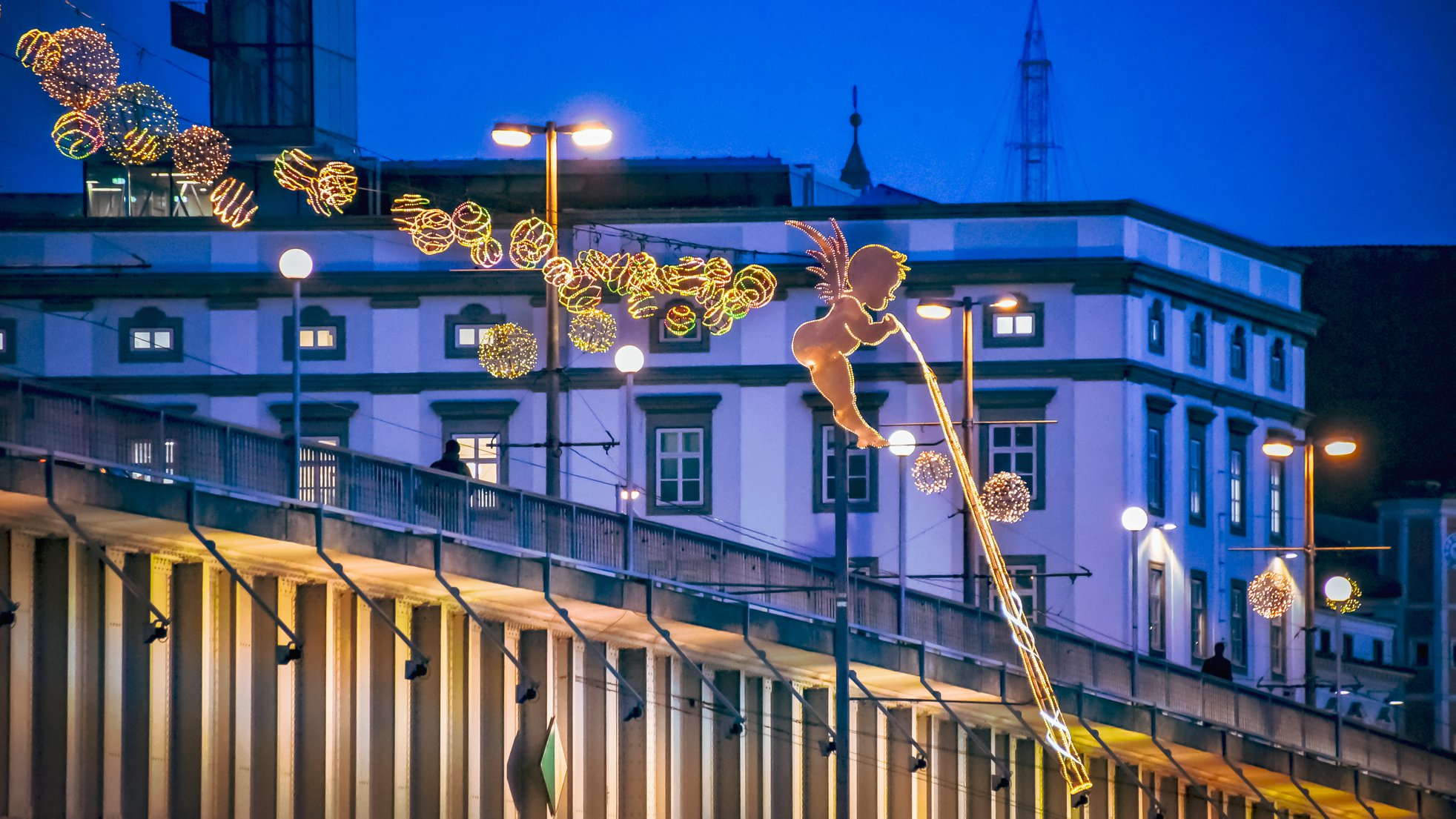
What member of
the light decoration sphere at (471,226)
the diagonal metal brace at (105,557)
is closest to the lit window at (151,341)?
the light decoration sphere at (471,226)

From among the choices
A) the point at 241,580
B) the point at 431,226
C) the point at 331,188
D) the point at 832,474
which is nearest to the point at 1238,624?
the point at 832,474

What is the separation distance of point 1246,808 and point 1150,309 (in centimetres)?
1567

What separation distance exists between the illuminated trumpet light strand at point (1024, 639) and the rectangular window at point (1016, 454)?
16.3 m

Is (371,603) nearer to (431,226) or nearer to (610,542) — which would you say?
(610,542)

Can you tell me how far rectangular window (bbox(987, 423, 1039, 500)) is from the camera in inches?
2516

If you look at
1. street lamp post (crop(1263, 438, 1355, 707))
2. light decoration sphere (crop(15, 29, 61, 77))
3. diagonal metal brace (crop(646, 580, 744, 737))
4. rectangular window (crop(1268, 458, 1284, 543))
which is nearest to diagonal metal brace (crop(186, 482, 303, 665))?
light decoration sphere (crop(15, 29, 61, 77))

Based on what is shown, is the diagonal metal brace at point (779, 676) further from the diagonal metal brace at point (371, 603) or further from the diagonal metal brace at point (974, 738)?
the diagonal metal brace at point (371, 603)

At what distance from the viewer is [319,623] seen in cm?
3578

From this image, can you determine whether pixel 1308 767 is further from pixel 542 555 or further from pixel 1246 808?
pixel 542 555

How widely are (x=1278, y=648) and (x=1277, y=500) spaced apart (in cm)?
362

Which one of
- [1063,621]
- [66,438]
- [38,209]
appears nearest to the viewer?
[66,438]

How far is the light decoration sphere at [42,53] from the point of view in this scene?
30781mm

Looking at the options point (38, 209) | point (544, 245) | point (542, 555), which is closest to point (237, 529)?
point (542, 555)

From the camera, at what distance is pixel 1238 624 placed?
68.4m
